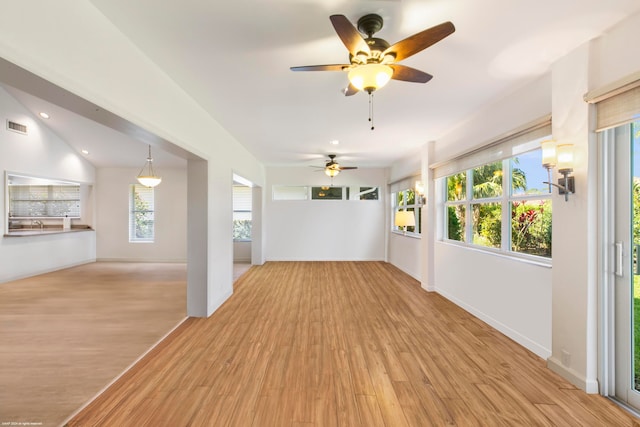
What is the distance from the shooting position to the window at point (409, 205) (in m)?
6.49

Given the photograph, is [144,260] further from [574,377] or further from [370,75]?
[574,377]

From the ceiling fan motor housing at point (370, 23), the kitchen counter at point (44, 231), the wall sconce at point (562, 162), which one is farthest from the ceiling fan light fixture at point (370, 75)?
the kitchen counter at point (44, 231)

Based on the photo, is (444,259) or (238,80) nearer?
(238,80)

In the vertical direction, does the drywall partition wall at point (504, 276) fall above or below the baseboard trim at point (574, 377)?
above

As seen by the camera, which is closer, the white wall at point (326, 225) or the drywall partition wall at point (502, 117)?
the drywall partition wall at point (502, 117)

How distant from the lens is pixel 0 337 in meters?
3.08

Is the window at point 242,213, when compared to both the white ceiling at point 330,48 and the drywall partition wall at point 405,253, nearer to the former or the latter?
the drywall partition wall at point 405,253

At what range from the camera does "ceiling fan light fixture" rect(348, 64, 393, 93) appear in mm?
1893

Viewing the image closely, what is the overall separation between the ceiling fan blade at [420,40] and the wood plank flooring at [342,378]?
8.09 feet

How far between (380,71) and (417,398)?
7.86 feet

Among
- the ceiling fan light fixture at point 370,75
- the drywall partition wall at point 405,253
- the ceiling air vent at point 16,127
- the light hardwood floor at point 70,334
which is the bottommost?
the light hardwood floor at point 70,334

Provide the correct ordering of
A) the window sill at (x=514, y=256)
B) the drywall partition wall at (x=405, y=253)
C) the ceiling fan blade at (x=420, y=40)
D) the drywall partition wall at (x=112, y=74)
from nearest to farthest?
the drywall partition wall at (x=112, y=74), the ceiling fan blade at (x=420, y=40), the window sill at (x=514, y=256), the drywall partition wall at (x=405, y=253)

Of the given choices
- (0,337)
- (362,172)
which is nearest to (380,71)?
(0,337)

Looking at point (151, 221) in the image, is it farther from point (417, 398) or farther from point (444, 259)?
point (417, 398)
